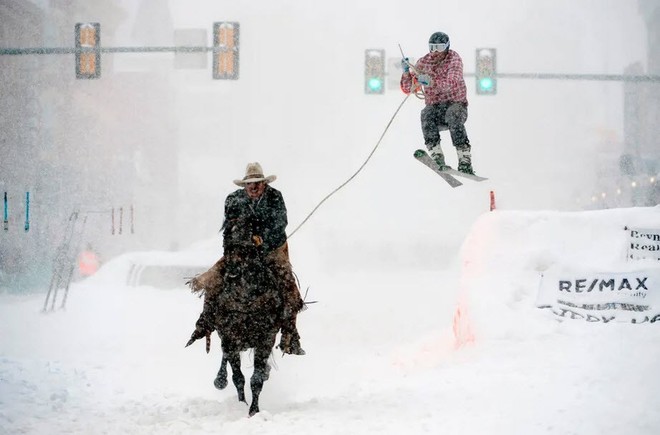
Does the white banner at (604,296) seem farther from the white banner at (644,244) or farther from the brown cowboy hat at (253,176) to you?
the brown cowboy hat at (253,176)

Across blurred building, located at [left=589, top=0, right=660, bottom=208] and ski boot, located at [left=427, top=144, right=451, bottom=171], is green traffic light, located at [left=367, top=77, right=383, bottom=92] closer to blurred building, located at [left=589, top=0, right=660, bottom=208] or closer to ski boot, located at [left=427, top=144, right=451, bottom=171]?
ski boot, located at [left=427, top=144, right=451, bottom=171]

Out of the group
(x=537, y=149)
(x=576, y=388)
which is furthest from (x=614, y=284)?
(x=537, y=149)

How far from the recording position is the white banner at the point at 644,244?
8.79m

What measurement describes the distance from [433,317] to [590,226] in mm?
8124

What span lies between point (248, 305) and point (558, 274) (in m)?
4.43

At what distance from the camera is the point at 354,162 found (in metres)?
137

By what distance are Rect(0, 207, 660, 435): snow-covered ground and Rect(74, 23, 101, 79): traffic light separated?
17.4 ft

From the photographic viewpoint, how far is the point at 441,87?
7375 mm

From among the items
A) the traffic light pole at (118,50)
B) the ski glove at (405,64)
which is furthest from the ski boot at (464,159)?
the traffic light pole at (118,50)

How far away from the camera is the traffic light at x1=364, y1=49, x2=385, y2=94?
43.6 ft

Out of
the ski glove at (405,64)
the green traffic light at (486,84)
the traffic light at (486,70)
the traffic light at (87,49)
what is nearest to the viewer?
the ski glove at (405,64)

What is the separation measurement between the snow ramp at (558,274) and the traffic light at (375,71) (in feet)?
15.7

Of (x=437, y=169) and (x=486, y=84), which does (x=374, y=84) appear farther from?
(x=437, y=169)

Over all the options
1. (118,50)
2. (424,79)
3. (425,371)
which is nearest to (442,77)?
(424,79)
